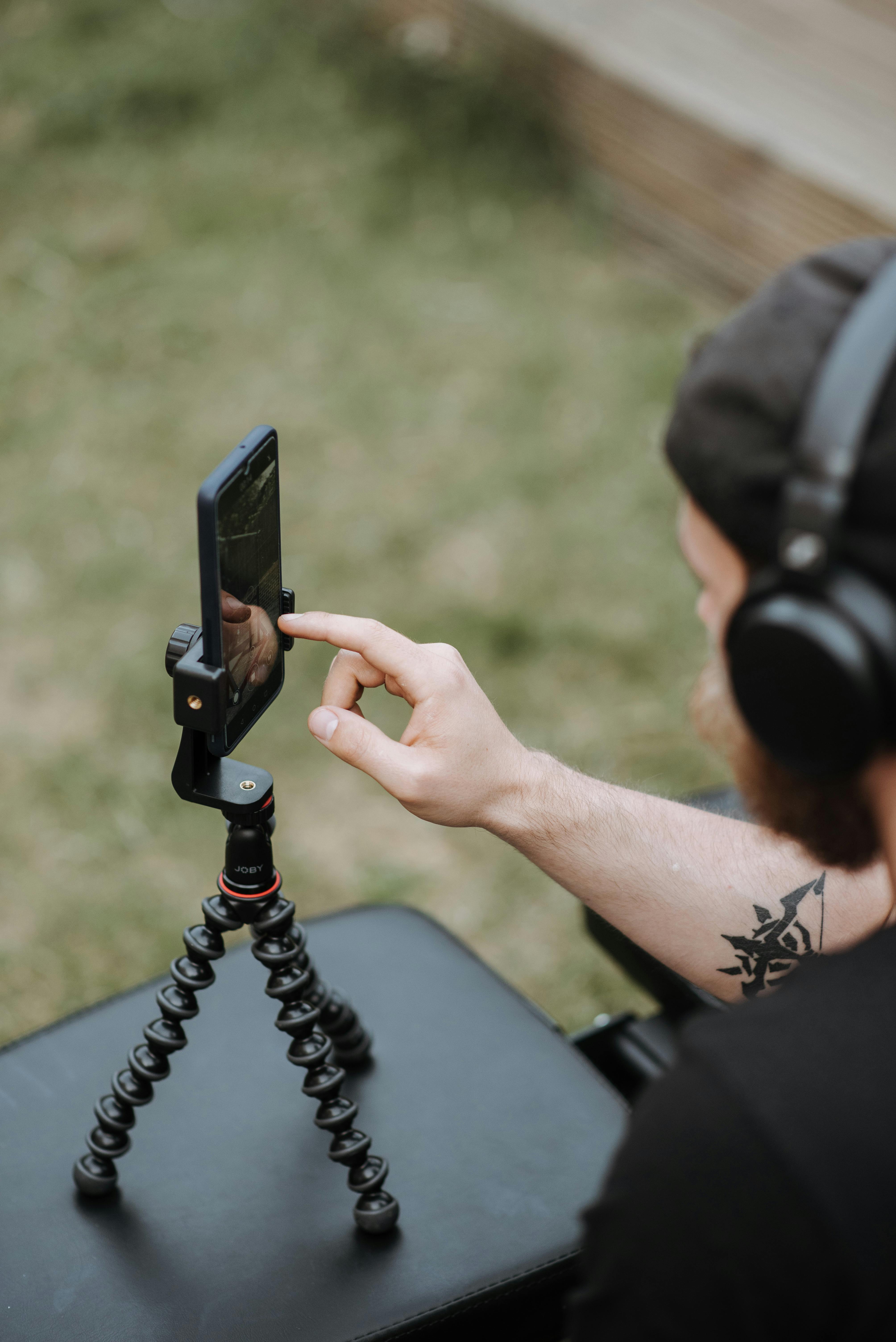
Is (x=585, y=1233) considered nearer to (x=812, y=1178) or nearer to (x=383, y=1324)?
(x=812, y=1178)

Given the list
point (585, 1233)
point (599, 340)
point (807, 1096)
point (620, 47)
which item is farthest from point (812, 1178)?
point (620, 47)

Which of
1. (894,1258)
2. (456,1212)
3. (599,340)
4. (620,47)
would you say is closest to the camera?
(894,1258)

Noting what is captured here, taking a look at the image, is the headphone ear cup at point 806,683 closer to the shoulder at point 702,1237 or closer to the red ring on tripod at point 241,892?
the shoulder at point 702,1237

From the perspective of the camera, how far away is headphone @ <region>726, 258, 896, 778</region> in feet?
2.54

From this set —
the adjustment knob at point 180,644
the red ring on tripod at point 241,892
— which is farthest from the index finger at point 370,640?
the red ring on tripod at point 241,892

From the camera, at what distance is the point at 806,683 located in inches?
33.3

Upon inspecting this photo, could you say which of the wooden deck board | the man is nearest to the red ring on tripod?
Answer: the man

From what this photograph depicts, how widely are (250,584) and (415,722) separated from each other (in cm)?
23

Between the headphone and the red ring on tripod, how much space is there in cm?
58

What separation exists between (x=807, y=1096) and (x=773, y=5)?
4669 mm

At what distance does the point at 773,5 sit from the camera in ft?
14.7

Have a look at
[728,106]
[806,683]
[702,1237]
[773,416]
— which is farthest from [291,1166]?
[728,106]

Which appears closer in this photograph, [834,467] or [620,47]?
[834,467]

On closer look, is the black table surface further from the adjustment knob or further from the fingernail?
the adjustment knob
